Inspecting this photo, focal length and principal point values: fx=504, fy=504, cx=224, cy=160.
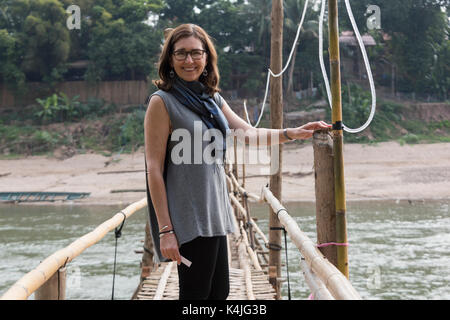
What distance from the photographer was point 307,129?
1471 mm

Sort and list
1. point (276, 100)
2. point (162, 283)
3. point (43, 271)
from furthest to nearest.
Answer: point (276, 100) < point (162, 283) < point (43, 271)

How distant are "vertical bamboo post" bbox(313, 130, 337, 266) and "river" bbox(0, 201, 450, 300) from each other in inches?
201

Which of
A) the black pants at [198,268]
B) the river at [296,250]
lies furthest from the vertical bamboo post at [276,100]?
the river at [296,250]

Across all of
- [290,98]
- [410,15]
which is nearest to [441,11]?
[410,15]

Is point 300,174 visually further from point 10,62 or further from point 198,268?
point 198,268

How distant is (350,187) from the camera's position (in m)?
13.4

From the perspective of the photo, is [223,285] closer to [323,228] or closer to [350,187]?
[323,228]

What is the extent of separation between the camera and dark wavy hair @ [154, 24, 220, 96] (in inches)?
52.5

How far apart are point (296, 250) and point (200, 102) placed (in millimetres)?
7964

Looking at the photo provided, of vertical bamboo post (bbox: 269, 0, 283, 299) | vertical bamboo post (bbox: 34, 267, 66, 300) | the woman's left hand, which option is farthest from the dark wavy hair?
vertical bamboo post (bbox: 269, 0, 283, 299)

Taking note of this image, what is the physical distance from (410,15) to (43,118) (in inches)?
564

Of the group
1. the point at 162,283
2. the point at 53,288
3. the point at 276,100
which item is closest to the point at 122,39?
the point at 276,100

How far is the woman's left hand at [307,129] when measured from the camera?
1.44m

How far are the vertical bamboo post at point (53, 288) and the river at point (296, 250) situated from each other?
5.22m
